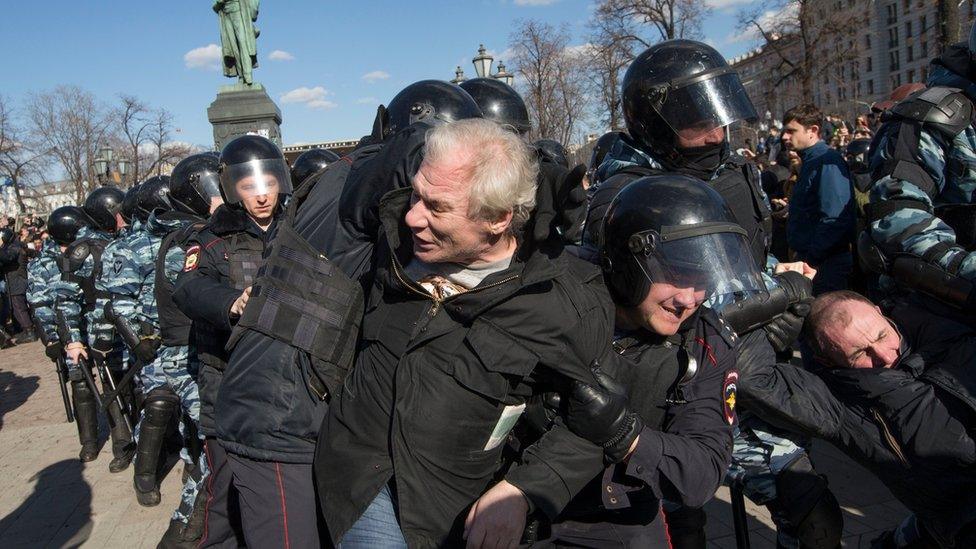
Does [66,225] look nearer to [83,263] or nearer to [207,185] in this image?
[83,263]

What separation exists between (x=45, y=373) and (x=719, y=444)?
11019mm

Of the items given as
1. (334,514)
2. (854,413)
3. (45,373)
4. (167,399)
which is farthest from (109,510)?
(45,373)

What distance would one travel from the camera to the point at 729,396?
215 centimetres

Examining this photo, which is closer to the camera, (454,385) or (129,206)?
(454,385)

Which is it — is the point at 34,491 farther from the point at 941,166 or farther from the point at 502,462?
the point at 941,166

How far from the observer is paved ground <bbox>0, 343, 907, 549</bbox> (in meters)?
3.94

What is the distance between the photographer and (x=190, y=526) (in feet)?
13.2

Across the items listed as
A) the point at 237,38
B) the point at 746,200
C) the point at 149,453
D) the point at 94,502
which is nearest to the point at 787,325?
the point at 746,200

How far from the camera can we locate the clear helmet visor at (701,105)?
2770mm

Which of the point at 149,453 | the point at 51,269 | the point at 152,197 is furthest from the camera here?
the point at 51,269

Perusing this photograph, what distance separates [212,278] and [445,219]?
Answer: 1.91 m

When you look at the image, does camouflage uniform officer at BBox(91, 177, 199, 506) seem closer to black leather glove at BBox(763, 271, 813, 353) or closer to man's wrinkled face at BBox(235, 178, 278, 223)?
man's wrinkled face at BBox(235, 178, 278, 223)

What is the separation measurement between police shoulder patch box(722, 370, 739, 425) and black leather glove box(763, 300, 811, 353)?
640mm

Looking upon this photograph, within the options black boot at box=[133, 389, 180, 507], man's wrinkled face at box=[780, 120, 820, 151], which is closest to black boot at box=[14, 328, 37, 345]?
black boot at box=[133, 389, 180, 507]
